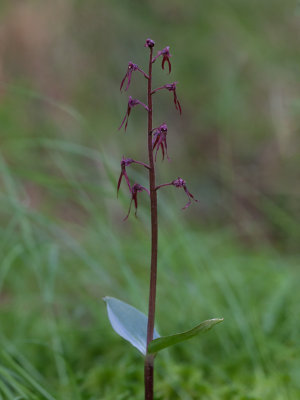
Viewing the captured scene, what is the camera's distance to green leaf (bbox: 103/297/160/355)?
1190mm

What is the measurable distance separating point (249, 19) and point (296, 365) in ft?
14.1

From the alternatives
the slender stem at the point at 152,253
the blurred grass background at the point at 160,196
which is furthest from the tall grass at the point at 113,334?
the slender stem at the point at 152,253

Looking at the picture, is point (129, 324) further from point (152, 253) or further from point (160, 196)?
point (160, 196)

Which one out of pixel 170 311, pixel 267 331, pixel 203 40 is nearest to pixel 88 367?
pixel 170 311

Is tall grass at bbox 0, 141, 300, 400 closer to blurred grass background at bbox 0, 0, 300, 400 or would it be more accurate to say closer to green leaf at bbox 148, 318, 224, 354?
blurred grass background at bbox 0, 0, 300, 400

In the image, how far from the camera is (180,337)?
1.06m

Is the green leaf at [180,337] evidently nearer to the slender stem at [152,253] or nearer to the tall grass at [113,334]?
the slender stem at [152,253]

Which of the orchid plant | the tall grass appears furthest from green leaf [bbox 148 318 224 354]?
the tall grass

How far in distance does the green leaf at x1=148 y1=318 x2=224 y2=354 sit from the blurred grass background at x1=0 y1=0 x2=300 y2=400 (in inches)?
16.6

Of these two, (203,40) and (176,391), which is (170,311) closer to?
(176,391)

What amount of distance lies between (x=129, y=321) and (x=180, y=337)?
20 cm

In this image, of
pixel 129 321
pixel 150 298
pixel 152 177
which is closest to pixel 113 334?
pixel 129 321

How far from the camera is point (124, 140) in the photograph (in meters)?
5.54

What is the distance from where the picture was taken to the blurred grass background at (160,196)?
6.18 ft
